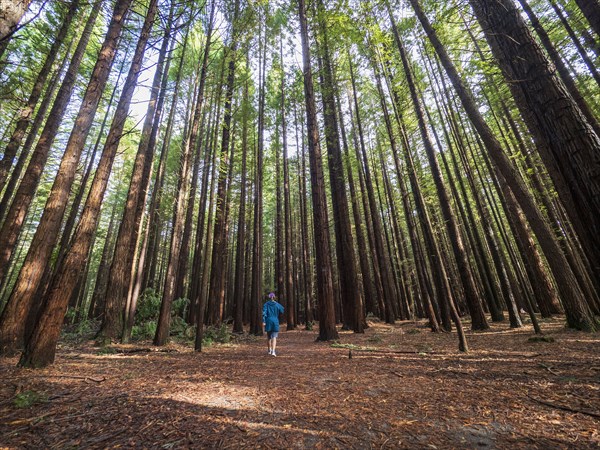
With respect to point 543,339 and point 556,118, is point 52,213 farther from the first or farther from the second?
point 543,339

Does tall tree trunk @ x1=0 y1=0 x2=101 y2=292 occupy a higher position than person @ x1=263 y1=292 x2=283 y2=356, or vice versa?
tall tree trunk @ x1=0 y1=0 x2=101 y2=292

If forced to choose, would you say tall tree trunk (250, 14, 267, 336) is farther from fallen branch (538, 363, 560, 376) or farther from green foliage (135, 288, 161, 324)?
fallen branch (538, 363, 560, 376)

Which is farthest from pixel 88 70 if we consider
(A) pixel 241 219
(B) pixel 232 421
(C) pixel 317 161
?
(B) pixel 232 421

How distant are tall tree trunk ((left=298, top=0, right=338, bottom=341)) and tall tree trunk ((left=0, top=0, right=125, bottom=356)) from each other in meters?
5.86

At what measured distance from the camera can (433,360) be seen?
17.2 feet

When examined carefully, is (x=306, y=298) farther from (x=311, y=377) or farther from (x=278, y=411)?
(x=278, y=411)

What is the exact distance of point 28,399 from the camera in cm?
283

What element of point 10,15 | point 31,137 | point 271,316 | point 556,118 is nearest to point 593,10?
point 556,118

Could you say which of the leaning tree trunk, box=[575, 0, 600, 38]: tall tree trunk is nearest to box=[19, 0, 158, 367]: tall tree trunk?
the leaning tree trunk

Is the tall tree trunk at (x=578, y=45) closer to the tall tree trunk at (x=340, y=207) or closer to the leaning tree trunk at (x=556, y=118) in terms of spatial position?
the tall tree trunk at (x=340, y=207)

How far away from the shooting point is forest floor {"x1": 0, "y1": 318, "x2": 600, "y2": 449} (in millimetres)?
2295

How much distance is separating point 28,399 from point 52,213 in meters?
4.00

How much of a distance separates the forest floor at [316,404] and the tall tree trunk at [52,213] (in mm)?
870

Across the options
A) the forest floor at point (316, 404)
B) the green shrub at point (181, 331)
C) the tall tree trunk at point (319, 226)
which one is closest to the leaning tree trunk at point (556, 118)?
the forest floor at point (316, 404)
